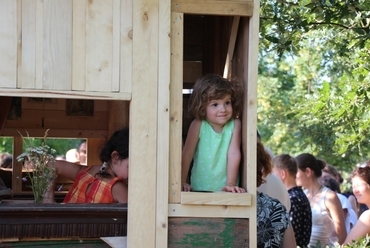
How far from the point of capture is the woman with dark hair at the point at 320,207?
907 centimetres

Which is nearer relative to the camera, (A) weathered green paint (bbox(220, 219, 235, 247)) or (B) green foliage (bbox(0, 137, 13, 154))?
(A) weathered green paint (bbox(220, 219, 235, 247))

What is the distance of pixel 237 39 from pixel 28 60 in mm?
1584

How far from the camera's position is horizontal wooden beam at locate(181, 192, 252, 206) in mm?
5312

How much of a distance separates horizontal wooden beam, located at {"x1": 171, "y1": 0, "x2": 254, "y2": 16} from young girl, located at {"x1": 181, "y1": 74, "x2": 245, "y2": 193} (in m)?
0.50

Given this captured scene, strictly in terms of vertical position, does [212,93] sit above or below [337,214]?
above

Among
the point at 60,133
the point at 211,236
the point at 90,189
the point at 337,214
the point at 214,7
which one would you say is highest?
the point at 214,7

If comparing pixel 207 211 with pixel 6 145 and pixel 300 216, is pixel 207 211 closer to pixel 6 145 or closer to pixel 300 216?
pixel 300 216

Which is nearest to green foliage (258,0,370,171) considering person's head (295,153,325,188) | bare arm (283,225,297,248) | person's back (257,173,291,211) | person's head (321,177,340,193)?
person's head (295,153,325,188)

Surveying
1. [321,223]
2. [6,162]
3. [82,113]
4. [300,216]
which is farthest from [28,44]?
[321,223]

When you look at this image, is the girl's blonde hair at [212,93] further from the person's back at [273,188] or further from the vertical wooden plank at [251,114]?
the person's back at [273,188]

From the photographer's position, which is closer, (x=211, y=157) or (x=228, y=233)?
(x=228, y=233)

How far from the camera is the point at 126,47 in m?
5.33

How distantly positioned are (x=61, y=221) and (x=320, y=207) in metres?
4.38

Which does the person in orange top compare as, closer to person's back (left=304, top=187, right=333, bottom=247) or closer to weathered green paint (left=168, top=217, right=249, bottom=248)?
weathered green paint (left=168, top=217, right=249, bottom=248)
